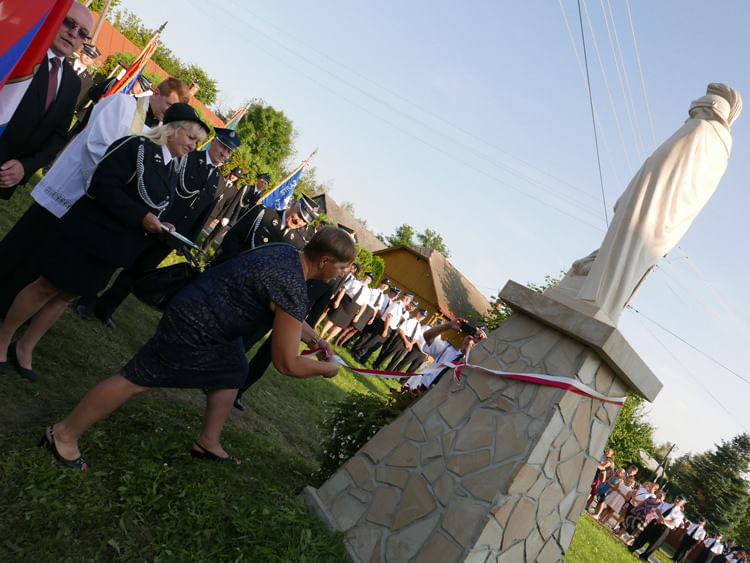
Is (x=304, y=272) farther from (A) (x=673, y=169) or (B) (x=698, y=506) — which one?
(B) (x=698, y=506)

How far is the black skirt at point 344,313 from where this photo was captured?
39.2 ft

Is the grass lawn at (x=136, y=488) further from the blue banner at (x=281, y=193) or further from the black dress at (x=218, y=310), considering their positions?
the blue banner at (x=281, y=193)

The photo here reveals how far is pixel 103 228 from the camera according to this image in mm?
3650

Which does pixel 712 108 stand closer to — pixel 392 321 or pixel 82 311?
pixel 82 311

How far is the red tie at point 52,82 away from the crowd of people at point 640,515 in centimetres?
1507

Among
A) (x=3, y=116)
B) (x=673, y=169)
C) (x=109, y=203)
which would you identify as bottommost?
(x=109, y=203)

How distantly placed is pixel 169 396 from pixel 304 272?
2.45 m

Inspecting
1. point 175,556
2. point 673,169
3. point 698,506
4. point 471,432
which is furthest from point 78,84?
point 698,506

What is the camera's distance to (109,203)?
357cm

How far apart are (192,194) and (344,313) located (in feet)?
23.2

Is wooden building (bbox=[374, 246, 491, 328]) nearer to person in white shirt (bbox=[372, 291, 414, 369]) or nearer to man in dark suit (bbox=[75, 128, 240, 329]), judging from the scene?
person in white shirt (bbox=[372, 291, 414, 369])

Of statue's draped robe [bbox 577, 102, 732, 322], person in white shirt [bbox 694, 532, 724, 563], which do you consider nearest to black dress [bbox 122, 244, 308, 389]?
statue's draped robe [bbox 577, 102, 732, 322]

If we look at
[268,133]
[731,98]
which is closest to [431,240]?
[268,133]

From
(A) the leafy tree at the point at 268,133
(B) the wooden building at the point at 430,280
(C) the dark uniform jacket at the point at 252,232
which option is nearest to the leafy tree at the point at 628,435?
(B) the wooden building at the point at 430,280
